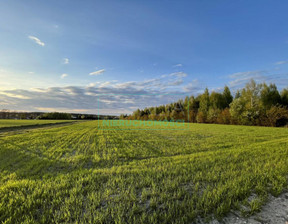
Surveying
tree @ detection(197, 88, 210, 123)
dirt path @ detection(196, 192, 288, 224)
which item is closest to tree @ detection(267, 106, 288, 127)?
tree @ detection(197, 88, 210, 123)

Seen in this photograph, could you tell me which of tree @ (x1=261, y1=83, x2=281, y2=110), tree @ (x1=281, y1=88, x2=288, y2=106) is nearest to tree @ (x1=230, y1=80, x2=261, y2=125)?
tree @ (x1=261, y1=83, x2=281, y2=110)

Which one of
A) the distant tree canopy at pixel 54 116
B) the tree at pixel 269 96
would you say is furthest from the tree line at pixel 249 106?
the distant tree canopy at pixel 54 116

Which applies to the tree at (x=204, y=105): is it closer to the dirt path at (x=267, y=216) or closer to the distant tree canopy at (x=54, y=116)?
the dirt path at (x=267, y=216)

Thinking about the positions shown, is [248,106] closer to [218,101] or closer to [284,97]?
[284,97]

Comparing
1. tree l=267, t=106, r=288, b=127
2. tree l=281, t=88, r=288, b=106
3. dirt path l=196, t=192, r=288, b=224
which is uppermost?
tree l=281, t=88, r=288, b=106

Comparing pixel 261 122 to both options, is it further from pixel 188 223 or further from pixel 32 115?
pixel 32 115

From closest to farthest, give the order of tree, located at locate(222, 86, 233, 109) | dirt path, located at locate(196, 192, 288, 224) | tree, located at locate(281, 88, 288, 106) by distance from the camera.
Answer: dirt path, located at locate(196, 192, 288, 224), tree, located at locate(281, 88, 288, 106), tree, located at locate(222, 86, 233, 109)

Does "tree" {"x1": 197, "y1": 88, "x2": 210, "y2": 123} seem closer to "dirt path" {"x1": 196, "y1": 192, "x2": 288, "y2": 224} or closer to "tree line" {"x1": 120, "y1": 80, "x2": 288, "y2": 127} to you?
"tree line" {"x1": 120, "y1": 80, "x2": 288, "y2": 127}

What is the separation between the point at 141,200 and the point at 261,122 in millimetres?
50730

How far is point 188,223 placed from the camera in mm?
2746

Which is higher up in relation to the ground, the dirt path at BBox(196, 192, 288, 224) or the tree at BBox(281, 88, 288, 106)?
the tree at BBox(281, 88, 288, 106)

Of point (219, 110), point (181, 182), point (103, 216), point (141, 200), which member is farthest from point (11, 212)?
point (219, 110)

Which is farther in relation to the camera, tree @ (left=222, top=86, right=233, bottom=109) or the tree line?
tree @ (left=222, top=86, right=233, bottom=109)

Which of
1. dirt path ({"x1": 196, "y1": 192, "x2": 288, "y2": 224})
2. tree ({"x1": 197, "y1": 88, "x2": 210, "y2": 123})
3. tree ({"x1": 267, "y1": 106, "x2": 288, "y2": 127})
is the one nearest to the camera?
dirt path ({"x1": 196, "y1": 192, "x2": 288, "y2": 224})
